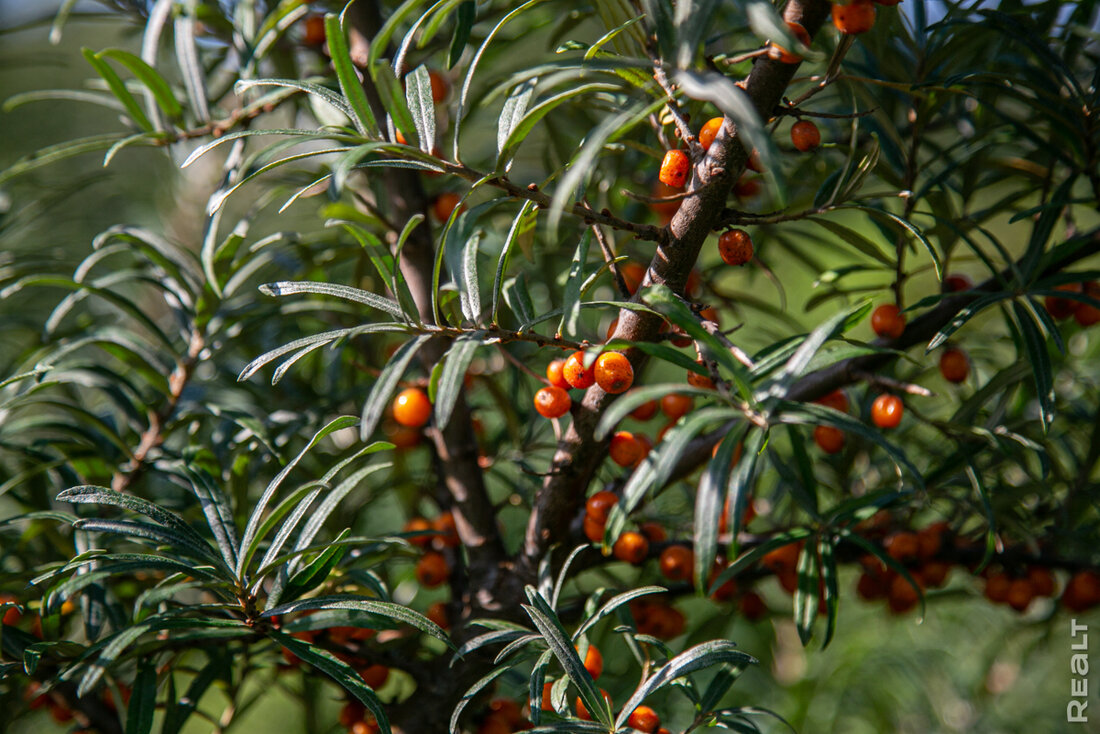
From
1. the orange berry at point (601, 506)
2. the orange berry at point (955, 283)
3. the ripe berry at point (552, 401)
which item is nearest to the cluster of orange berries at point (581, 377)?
the ripe berry at point (552, 401)

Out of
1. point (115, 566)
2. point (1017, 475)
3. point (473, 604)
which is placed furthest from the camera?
point (1017, 475)

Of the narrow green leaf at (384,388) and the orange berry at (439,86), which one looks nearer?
the narrow green leaf at (384,388)

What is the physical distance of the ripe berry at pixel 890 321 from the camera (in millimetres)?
786

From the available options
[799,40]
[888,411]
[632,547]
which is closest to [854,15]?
[799,40]

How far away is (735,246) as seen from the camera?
24.9 inches

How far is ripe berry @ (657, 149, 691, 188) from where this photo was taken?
0.60 meters

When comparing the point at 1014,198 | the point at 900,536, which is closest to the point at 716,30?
the point at 1014,198

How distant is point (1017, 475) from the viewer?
48.8 inches

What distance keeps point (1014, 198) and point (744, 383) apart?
62 cm

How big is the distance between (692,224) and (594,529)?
13.3 inches

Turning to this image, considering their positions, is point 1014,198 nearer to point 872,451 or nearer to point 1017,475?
point 872,451

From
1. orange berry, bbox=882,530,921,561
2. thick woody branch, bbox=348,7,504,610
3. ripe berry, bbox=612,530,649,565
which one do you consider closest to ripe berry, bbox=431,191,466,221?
thick woody branch, bbox=348,7,504,610

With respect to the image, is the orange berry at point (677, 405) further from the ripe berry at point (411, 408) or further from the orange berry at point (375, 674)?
the orange berry at point (375, 674)

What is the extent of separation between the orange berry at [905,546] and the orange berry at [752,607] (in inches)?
7.6
